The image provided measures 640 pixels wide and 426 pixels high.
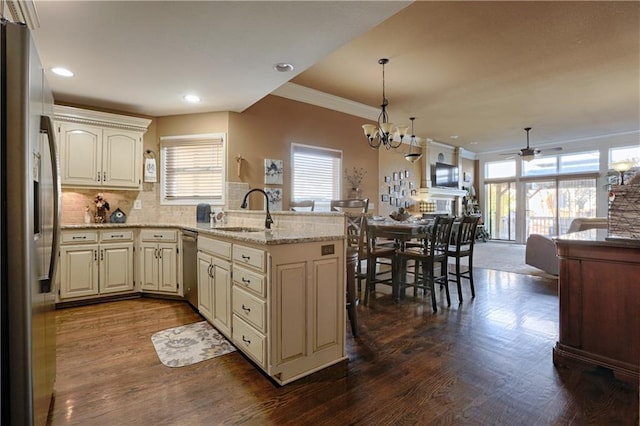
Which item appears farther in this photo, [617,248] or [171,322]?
[171,322]

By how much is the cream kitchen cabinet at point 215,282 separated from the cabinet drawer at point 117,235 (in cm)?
140

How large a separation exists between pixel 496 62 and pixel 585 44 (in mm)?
889

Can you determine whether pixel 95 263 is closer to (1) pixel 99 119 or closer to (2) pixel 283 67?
(1) pixel 99 119

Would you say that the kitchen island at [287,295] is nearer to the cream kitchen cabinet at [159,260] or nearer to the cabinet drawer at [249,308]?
the cabinet drawer at [249,308]

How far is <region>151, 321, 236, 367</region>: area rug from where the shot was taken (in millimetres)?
2404

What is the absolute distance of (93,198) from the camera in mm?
4289

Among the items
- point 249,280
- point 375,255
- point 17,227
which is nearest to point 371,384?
point 249,280

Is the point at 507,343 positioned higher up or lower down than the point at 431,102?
lower down

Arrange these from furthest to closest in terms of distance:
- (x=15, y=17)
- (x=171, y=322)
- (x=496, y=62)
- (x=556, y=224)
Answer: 1. (x=556, y=224)
2. (x=496, y=62)
3. (x=171, y=322)
4. (x=15, y=17)

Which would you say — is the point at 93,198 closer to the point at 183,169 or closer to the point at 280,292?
the point at 183,169

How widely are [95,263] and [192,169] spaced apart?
167cm

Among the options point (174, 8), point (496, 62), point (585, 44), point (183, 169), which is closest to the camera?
point (174, 8)

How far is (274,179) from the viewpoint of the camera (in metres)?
4.71

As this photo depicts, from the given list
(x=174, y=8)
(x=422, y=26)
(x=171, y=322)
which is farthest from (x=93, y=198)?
(x=422, y=26)
